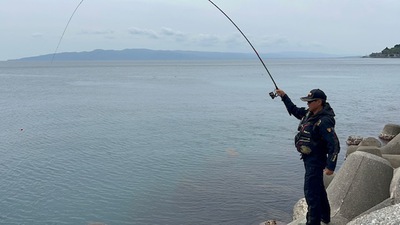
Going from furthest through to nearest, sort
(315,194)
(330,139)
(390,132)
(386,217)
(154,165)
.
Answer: (390,132) → (154,165) → (315,194) → (330,139) → (386,217)

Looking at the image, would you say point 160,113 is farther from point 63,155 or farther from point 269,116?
point 63,155

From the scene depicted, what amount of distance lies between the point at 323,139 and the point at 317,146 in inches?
5.1

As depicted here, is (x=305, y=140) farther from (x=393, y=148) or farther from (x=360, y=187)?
(x=393, y=148)

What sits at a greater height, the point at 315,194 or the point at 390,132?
the point at 315,194

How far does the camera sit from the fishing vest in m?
5.57

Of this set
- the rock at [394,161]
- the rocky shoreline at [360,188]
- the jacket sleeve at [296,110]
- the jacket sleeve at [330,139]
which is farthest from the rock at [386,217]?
the rock at [394,161]

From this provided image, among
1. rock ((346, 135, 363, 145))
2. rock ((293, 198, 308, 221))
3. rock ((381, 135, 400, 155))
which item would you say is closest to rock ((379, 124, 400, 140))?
rock ((346, 135, 363, 145))

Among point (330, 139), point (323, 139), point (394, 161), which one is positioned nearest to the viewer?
point (330, 139)

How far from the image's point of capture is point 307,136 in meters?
5.61

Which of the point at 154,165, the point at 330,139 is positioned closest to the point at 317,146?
the point at 330,139

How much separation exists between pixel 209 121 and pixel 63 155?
10466 mm

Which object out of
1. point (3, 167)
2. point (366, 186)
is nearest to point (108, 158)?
point (3, 167)

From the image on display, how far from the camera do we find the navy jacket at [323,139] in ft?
17.8

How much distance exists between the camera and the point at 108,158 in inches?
687
